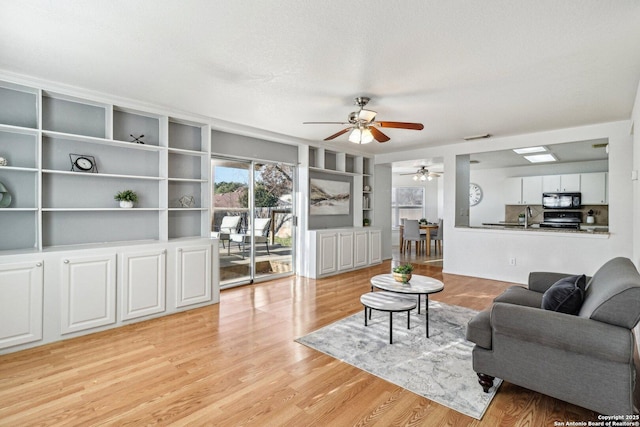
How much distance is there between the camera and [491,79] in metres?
3.03

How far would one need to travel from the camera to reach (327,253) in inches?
232

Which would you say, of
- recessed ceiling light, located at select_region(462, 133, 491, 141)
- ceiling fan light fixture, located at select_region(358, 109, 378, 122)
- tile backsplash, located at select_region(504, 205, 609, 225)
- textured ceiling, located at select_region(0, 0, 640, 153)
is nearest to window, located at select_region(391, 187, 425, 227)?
tile backsplash, located at select_region(504, 205, 609, 225)

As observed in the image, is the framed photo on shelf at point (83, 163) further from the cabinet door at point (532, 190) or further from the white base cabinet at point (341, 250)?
the cabinet door at point (532, 190)

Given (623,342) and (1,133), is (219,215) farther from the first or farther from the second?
(623,342)

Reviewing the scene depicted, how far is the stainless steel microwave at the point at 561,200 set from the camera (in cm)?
756

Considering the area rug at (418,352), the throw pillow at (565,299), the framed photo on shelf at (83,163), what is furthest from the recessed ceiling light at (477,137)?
the framed photo on shelf at (83,163)

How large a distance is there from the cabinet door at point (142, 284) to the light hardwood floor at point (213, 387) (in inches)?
7.8

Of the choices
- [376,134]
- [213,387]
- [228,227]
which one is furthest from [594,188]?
[213,387]

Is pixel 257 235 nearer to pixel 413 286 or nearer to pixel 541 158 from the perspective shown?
pixel 413 286

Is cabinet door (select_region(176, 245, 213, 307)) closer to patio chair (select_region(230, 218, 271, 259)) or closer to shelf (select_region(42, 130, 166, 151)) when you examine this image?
patio chair (select_region(230, 218, 271, 259))

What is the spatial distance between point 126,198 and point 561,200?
907 cm

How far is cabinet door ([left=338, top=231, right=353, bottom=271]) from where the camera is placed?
20.1 ft

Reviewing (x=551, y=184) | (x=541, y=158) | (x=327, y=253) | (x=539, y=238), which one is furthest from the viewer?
(x=551, y=184)

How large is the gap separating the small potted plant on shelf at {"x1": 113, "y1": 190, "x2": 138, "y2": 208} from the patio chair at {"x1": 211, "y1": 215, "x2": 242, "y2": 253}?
1306mm
